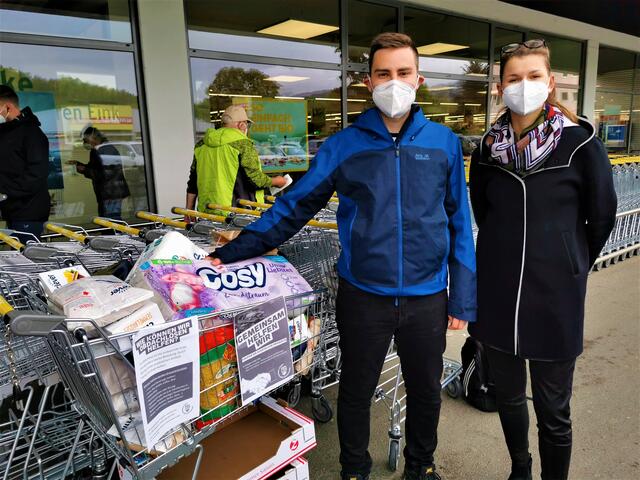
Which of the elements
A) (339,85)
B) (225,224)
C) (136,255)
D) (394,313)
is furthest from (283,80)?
(394,313)

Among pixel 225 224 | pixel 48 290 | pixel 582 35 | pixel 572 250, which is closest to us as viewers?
pixel 48 290

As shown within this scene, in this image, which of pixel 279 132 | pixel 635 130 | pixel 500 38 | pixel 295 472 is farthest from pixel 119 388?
pixel 635 130

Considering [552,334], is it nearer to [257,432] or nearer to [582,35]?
[257,432]

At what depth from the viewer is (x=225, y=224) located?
9.38ft

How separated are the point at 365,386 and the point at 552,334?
31.1 inches

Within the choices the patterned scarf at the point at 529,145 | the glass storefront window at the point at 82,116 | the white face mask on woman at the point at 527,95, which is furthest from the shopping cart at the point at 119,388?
the glass storefront window at the point at 82,116

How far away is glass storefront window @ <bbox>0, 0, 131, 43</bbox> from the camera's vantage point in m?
4.70

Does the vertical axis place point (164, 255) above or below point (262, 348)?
above

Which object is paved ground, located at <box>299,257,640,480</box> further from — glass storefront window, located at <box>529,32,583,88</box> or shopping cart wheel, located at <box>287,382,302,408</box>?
glass storefront window, located at <box>529,32,583,88</box>

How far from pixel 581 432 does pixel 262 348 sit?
2.04 metres

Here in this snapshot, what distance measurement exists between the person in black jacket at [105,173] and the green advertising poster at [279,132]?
5.93ft

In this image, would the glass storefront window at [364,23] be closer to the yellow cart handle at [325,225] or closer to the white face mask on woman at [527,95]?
the yellow cart handle at [325,225]

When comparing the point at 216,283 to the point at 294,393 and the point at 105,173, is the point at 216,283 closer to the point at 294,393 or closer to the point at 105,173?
the point at 294,393

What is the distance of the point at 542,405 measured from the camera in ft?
6.46
